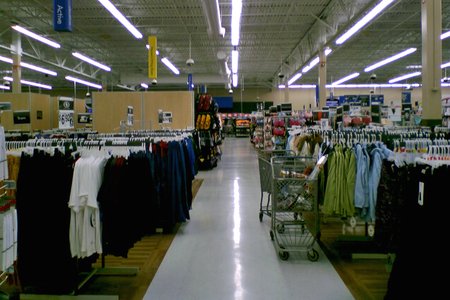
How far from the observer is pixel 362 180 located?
4.17m

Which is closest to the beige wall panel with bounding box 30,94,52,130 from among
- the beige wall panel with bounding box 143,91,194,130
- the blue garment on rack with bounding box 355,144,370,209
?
the beige wall panel with bounding box 143,91,194,130

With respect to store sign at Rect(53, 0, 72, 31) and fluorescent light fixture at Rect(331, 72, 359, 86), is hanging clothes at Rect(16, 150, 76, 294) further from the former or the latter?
fluorescent light fixture at Rect(331, 72, 359, 86)

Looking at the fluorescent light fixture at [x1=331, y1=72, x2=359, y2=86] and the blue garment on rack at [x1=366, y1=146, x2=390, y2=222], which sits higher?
the fluorescent light fixture at [x1=331, y1=72, x2=359, y2=86]

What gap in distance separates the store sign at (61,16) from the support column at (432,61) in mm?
7000

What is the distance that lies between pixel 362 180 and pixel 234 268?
1.59m

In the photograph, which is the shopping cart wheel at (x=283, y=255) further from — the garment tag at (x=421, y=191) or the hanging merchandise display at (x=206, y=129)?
the hanging merchandise display at (x=206, y=129)

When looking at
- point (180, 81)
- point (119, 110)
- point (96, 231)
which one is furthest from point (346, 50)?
point (96, 231)

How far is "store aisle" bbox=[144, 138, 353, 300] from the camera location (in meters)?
3.66

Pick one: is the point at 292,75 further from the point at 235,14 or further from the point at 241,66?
the point at 235,14

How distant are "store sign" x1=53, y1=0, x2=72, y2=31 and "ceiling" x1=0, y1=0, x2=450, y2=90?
14.5 ft

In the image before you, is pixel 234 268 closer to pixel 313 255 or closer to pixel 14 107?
pixel 313 255

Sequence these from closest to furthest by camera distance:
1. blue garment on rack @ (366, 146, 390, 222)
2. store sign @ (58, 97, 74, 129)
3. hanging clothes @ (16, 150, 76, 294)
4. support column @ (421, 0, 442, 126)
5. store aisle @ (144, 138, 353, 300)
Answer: hanging clothes @ (16, 150, 76, 294) < store aisle @ (144, 138, 353, 300) < blue garment on rack @ (366, 146, 390, 222) < store sign @ (58, 97, 74, 129) < support column @ (421, 0, 442, 126)

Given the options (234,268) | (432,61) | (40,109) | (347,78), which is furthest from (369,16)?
(347,78)

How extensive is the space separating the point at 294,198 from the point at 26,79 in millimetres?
27714
